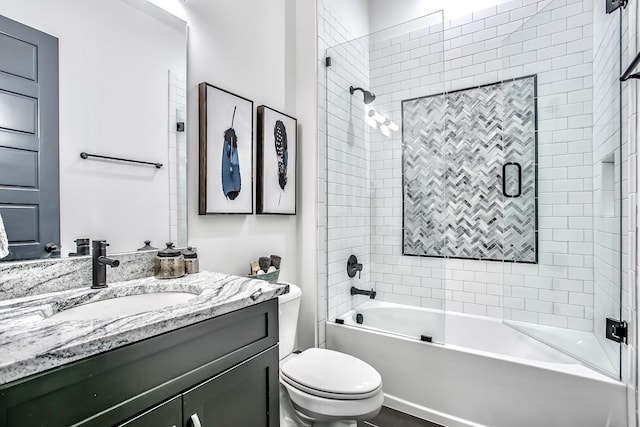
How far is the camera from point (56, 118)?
112 centimetres

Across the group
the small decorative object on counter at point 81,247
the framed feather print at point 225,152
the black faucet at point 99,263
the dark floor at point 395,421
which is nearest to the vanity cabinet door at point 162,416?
the black faucet at point 99,263

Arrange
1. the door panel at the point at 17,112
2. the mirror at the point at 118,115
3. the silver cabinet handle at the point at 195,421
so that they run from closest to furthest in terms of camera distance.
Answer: the silver cabinet handle at the point at 195,421 → the door panel at the point at 17,112 → the mirror at the point at 118,115

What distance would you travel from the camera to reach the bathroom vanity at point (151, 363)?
64 cm

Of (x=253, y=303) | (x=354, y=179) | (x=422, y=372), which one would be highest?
(x=354, y=179)

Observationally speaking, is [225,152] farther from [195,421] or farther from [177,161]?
[195,421]

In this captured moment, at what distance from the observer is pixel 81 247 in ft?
3.88

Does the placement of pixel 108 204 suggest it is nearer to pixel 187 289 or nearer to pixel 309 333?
pixel 187 289

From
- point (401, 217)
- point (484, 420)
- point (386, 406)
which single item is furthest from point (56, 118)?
point (484, 420)

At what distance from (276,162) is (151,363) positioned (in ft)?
4.65

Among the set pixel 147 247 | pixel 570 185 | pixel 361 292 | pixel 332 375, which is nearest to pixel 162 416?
pixel 147 247

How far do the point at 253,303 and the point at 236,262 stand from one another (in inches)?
30.7

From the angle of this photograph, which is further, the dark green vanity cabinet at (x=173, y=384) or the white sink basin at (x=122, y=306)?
the white sink basin at (x=122, y=306)

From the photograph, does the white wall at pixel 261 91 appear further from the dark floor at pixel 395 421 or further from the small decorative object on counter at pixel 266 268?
the dark floor at pixel 395 421

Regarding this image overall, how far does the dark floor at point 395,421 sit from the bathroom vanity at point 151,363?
972 millimetres
